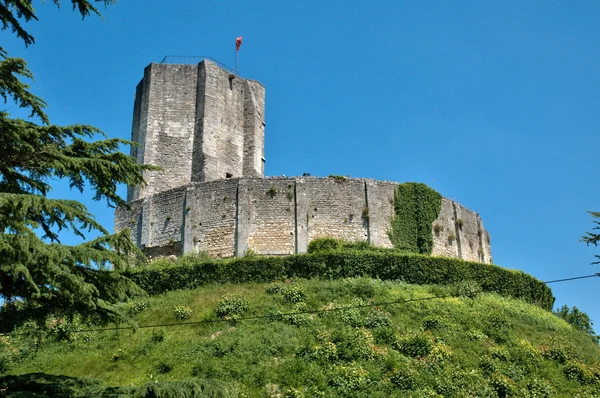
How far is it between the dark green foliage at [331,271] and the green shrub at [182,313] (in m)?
2.91

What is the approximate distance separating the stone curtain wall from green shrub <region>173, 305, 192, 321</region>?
24.2 feet

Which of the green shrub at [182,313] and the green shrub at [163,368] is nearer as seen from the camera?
the green shrub at [163,368]

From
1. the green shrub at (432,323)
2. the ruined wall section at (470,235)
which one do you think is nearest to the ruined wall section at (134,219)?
the green shrub at (432,323)

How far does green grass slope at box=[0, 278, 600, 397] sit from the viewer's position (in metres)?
21.2

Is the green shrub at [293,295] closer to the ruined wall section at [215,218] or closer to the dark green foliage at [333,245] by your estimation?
the dark green foliage at [333,245]

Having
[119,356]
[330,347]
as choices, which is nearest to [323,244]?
[330,347]

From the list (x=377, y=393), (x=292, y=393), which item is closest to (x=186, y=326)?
(x=292, y=393)

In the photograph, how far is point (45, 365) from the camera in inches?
915

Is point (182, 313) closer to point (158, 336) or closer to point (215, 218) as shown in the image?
point (158, 336)

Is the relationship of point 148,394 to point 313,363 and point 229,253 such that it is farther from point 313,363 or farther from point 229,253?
point 229,253

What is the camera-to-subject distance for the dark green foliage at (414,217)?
34938 millimetres

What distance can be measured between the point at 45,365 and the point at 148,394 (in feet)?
41.9

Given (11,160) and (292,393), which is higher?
(11,160)

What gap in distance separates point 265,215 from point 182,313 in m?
9.24
